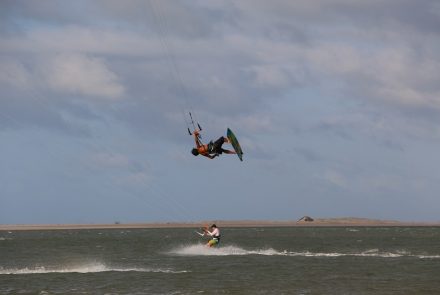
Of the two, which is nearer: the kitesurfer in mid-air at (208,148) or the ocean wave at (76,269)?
the kitesurfer in mid-air at (208,148)

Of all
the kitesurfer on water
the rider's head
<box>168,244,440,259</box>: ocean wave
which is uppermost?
the rider's head

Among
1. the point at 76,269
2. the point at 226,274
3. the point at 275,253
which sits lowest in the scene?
the point at 226,274

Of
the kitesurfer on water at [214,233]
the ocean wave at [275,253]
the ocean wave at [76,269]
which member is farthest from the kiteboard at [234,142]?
the ocean wave at [275,253]

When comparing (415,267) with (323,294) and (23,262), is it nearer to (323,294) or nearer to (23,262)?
(323,294)

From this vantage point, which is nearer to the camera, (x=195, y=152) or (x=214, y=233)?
(x=195, y=152)

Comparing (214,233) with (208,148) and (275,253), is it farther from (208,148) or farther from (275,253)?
(208,148)

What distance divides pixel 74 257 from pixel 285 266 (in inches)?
727

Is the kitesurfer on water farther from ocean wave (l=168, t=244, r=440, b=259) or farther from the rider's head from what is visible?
the rider's head

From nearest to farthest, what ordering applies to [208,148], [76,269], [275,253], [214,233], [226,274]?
[208,148], [226,274], [76,269], [214,233], [275,253]

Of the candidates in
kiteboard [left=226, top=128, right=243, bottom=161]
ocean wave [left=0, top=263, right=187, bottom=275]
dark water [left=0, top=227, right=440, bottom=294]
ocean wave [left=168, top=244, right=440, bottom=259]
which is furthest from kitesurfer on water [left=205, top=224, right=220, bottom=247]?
kiteboard [left=226, top=128, right=243, bottom=161]

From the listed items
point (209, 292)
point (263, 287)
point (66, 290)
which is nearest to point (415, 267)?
point (263, 287)

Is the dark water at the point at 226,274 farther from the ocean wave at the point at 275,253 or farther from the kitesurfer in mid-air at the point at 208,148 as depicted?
the kitesurfer in mid-air at the point at 208,148

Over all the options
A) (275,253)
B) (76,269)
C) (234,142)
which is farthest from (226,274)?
(275,253)

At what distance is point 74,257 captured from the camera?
57312 millimetres
